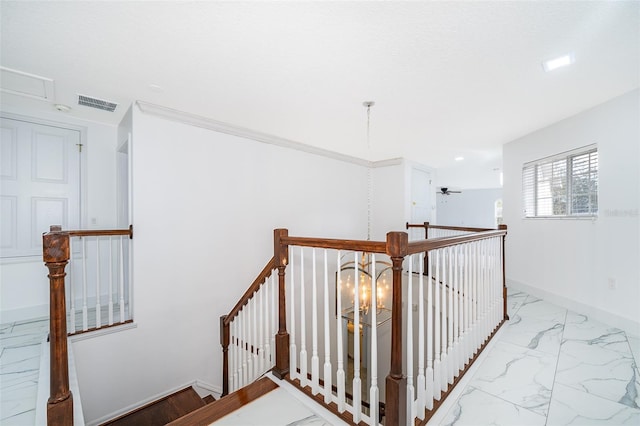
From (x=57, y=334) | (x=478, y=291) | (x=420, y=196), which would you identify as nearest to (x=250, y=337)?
(x=57, y=334)

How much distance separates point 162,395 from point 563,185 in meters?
5.57

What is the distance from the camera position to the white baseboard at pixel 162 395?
Result: 2.57m

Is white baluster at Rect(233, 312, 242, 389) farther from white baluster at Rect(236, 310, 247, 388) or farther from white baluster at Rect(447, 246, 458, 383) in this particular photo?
white baluster at Rect(447, 246, 458, 383)

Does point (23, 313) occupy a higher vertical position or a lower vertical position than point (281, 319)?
lower

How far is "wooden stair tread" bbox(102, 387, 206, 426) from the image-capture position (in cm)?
255

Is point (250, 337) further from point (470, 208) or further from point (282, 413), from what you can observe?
point (470, 208)

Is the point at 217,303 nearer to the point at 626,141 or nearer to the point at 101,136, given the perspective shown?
the point at 101,136

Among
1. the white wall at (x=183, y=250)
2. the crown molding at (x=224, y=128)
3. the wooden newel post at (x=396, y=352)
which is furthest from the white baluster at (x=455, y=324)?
the crown molding at (x=224, y=128)

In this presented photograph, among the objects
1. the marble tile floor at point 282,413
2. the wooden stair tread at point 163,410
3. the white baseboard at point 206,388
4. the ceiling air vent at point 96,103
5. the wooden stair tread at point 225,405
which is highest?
the ceiling air vent at point 96,103

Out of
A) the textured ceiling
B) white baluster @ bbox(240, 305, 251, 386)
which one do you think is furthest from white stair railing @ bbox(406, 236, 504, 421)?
white baluster @ bbox(240, 305, 251, 386)

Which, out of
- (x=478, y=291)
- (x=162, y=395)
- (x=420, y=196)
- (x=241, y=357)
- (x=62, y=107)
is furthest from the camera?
(x=420, y=196)

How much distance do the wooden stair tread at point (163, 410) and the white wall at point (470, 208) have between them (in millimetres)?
10199

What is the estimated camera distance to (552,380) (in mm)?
1912

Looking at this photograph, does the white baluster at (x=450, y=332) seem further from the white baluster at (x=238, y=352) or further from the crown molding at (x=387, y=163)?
the crown molding at (x=387, y=163)
